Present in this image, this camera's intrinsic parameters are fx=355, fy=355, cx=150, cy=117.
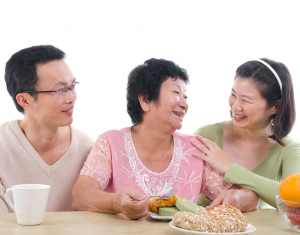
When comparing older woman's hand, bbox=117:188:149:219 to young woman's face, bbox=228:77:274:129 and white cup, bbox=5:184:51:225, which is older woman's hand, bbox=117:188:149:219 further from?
young woman's face, bbox=228:77:274:129

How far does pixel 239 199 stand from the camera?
1692 millimetres

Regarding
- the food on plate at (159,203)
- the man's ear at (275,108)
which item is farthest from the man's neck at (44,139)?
the man's ear at (275,108)

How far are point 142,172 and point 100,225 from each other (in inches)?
20.4

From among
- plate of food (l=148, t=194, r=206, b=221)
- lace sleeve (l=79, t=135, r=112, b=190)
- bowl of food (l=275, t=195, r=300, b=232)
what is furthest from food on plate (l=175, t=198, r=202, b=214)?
lace sleeve (l=79, t=135, r=112, b=190)

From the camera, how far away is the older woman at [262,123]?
214 cm

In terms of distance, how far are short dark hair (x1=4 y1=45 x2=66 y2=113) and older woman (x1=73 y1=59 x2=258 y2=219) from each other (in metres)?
0.49

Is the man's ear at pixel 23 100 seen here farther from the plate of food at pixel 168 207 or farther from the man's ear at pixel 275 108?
the man's ear at pixel 275 108

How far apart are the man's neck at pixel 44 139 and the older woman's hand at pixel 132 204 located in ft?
2.61

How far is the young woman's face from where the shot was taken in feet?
6.98

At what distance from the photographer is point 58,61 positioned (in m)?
2.02

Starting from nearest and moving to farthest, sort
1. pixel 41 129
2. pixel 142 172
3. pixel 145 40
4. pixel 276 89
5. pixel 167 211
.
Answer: pixel 167 211 → pixel 142 172 → pixel 41 129 → pixel 276 89 → pixel 145 40

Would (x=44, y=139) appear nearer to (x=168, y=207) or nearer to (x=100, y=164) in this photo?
(x=100, y=164)

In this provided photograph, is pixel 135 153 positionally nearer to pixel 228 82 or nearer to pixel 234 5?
pixel 228 82

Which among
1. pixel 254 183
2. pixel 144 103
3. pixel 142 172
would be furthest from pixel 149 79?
pixel 254 183
